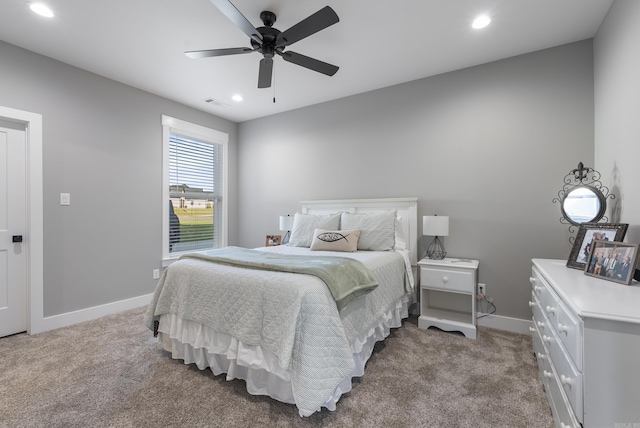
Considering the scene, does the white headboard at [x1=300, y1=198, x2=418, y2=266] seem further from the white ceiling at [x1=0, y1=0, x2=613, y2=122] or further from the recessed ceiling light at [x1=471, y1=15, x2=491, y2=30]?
the recessed ceiling light at [x1=471, y1=15, x2=491, y2=30]

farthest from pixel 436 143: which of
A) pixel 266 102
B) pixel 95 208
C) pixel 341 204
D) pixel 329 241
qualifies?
pixel 95 208

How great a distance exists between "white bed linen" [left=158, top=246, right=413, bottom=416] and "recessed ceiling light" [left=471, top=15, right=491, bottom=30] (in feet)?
6.74

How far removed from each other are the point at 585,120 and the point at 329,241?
2.52 meters

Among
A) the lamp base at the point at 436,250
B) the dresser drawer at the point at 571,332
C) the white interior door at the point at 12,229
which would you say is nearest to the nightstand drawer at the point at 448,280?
the lamp base at the point at 436,250

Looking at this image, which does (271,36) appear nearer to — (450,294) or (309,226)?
(309,226)

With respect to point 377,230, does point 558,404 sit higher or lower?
lower

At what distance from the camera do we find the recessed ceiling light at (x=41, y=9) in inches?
79.0

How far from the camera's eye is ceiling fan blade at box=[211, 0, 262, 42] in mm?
1533

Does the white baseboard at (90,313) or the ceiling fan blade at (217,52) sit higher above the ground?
the ceiling fan blade at (217,52)

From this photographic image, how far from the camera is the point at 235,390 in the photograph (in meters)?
1.71

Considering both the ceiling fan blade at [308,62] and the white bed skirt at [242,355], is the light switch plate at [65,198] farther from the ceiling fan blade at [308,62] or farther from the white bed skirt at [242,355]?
the ceiling fan blade at [308,62]

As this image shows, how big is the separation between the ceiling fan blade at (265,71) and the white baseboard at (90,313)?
2.94m

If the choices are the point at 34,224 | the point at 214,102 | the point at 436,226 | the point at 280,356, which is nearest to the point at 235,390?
the point at 280,356

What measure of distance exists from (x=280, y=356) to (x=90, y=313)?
274 centimetres
